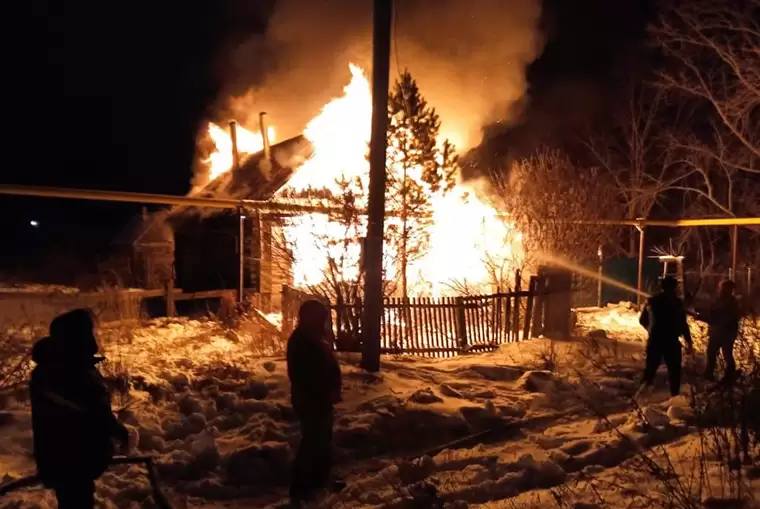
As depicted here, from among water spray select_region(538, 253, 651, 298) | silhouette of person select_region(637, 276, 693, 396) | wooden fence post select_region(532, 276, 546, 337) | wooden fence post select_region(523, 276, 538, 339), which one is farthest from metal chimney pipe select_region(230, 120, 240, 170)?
silhouette of person select_region(637, 276, 693, 396)

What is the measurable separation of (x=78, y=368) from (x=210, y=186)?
20.4 meters

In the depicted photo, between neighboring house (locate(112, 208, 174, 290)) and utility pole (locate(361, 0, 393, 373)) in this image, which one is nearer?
utility pole (locate(361, 0, 393, 373))

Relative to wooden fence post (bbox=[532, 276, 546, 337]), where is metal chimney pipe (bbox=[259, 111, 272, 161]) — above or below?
above

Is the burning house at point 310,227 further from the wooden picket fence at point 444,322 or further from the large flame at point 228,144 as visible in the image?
the wooden picket fence at point 444,322

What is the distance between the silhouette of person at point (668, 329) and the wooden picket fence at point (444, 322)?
4313 millimetres

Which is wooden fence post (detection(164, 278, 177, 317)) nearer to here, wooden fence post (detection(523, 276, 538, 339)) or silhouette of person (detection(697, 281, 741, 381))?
wooden fence post (detection(523, 276, 538, 339))

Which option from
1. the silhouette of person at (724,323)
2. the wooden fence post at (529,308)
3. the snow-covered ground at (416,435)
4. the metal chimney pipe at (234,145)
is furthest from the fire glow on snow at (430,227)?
the silhouette of person at (724,323)

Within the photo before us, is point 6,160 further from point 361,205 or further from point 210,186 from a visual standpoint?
point 361,205

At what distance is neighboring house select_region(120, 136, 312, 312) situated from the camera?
20188 mm

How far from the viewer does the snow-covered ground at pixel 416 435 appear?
16.7 ft

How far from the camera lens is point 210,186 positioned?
23.6 metres

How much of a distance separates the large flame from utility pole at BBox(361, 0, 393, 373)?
54.5 feet

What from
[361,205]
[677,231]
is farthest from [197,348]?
[677,231]

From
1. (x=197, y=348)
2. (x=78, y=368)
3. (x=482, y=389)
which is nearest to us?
(x=78, y=368)
